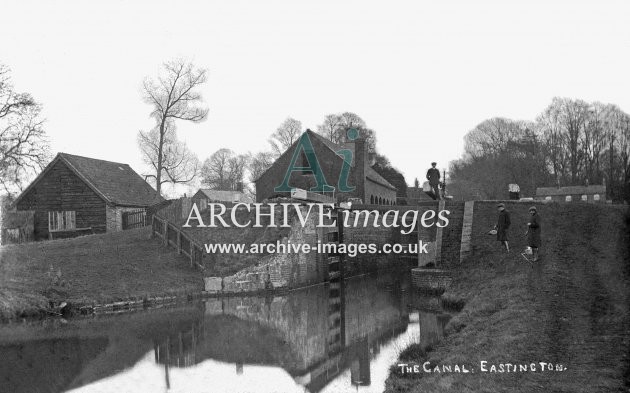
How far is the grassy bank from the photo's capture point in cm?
1623

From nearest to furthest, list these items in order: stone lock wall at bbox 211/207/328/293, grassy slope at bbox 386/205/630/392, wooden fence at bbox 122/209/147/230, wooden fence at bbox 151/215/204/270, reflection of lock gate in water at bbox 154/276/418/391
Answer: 1. grassy slope at bbox 386/205/630/392
2. reflection of lock gate in water at bbox 154/276/418/391
3. stone lock wall at bbox 211/207/328/293
4. wooden fence at bbox 151/215/204/270
5. wooden fence at bbox 122/209/147/230

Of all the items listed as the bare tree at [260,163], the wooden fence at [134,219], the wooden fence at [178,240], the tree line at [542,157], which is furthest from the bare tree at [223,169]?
the wooden fence at [178,240]

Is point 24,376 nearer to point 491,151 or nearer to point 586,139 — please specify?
point 586,139

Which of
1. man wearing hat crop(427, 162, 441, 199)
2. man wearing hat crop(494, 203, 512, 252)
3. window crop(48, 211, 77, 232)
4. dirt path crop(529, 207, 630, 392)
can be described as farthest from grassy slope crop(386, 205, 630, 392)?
window crop(48, 211, 77, 232)

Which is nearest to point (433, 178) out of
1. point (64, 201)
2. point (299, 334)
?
point (299, 334)

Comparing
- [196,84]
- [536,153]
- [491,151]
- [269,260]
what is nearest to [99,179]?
[196,84]

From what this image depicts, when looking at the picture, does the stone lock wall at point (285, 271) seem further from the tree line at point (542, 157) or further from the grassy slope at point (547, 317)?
the tree line at point (542, 157)

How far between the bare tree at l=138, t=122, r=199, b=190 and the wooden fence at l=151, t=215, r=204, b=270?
1366 centimetres

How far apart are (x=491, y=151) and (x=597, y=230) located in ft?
148

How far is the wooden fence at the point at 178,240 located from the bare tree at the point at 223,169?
42.6 meters

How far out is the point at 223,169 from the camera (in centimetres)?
6794

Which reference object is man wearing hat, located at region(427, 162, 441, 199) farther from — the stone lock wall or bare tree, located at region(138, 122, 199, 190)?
bare tree, located at region(138, 122, 199, 190)

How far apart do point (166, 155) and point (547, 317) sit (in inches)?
1309

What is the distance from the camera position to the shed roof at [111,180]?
28.2 meters
